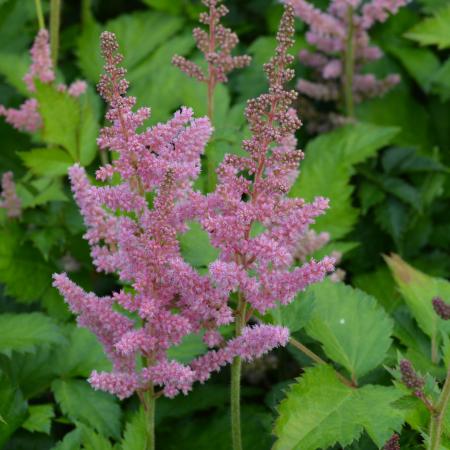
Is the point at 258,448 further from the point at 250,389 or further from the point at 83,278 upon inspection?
the point at 83,278

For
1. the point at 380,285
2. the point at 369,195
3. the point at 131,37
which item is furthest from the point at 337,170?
the point at 131,37

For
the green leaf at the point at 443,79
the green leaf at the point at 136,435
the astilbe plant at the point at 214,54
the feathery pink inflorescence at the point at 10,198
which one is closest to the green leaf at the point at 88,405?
the green leaf at the point at 136,435

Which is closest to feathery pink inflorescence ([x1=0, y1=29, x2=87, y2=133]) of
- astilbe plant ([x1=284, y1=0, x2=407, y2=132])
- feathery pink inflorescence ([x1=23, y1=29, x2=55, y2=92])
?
feathery pink inflorescence ([x1=23, y1=29, x2=55, y2=92])

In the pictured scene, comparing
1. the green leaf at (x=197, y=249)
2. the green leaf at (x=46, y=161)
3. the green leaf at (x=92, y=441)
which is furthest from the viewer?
the green leaf at (x=46, y=161)

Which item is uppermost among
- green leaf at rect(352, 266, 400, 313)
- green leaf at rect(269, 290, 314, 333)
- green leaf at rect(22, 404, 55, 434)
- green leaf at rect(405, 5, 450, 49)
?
green leaf at rect(405, 5, 450, 49)

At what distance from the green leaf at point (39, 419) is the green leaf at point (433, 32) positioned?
2.13 meters

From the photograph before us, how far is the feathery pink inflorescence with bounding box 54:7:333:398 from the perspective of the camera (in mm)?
1672

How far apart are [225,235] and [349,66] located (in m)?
1.94

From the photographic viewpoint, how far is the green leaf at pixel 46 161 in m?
2.77

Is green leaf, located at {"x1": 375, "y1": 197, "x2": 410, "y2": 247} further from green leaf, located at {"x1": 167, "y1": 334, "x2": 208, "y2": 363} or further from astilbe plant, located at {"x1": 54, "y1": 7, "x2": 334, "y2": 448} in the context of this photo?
astilbe plant, located at {"x1": 54, "y1": 7, "x2": 334, "y2": 448}

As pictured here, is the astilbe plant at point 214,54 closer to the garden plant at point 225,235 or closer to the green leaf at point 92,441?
the garden plant at point 225,235

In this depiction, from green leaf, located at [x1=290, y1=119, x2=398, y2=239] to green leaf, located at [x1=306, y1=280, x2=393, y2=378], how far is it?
53cm

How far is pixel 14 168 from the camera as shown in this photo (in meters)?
3.63

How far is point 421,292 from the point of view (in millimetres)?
2420
